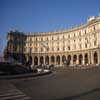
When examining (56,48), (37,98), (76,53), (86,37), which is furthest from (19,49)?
(37,98)

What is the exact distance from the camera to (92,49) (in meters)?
56.9

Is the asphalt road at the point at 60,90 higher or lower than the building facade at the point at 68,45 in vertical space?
lower

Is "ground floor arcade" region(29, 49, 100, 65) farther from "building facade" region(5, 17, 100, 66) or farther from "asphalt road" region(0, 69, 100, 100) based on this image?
"asphalt road" region(0, 69, 100, 100)

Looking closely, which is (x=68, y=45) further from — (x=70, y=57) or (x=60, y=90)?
(x=60, y=90)

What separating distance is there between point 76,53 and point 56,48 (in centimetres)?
1429

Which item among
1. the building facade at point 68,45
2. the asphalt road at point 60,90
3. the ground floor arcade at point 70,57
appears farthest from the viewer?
the building facade at point 68,45

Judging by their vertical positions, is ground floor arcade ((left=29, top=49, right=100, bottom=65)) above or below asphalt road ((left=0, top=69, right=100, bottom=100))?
above

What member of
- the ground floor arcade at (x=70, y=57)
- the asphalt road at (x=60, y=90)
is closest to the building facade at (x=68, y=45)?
the ground floor arcade at (x=70, y=57)

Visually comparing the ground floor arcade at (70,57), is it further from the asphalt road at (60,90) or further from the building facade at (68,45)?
the asphalt road at (60,90)

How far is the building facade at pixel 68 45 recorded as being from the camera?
57281 millimetres

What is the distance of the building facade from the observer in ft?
188

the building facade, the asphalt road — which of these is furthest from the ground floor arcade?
the asphalt road

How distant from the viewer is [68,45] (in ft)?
235

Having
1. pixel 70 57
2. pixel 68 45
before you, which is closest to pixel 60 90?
pixel 70 57
